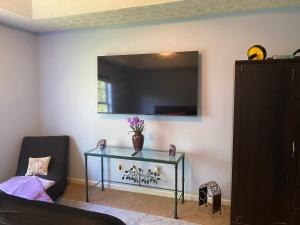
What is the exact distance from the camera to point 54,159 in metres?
3.53

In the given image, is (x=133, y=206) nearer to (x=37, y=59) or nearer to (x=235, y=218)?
(x=235, y=218)

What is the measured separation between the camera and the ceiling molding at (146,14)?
2.55 meters

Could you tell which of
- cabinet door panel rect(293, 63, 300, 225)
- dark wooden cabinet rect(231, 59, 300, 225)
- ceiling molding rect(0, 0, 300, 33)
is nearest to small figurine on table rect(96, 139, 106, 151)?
ceiling molding rect(0, 0, 300, 33)

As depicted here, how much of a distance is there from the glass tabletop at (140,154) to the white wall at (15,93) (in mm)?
1235

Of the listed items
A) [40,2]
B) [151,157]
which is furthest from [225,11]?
[40,2]

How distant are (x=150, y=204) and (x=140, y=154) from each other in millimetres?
664

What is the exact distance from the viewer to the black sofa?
343cm

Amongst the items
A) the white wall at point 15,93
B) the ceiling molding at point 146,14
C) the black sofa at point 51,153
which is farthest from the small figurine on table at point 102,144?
the ceiling molding at point 146,14

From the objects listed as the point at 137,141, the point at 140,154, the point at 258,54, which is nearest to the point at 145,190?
the point at 140,154

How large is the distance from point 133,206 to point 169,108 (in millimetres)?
1324

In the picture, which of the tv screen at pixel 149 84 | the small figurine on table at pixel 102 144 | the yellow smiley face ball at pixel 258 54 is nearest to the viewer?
the yellow smiley face ball at pixel 258 54

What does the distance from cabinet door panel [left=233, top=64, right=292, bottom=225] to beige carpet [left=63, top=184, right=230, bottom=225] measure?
1.55 ft

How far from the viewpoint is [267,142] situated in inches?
93.0

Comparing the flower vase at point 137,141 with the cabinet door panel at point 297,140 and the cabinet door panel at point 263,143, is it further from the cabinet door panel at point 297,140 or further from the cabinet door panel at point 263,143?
the cabinet door panel at point 297,140
